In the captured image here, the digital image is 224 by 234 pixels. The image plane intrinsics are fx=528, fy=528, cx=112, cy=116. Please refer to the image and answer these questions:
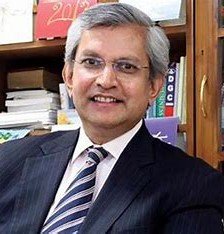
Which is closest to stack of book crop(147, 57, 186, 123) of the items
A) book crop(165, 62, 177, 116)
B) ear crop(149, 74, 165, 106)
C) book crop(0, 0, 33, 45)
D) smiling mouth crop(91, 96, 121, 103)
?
book crop(165, 62, 177, 116)

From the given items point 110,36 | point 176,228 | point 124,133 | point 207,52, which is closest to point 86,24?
point 110,36

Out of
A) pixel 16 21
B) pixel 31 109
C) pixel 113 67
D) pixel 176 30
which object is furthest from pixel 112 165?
pixel 16 21

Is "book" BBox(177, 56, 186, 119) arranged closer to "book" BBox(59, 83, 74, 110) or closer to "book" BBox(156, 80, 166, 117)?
"book" BBox(156, 80, 166, 117)

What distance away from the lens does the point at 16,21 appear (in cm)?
180

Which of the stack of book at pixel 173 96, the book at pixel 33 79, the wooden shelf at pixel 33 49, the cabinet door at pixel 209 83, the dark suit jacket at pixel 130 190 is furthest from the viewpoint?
the book at pixel 33 79

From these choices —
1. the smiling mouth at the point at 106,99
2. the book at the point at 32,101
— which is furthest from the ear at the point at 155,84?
the book at the point at 32,101

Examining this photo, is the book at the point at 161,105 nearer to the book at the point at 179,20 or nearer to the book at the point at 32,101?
the book at the point at 179,20

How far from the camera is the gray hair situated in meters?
1.28

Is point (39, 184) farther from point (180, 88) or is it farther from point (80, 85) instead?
point (180, 88)

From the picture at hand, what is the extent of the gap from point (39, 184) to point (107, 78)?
1.02 feet

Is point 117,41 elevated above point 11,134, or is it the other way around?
point 117,41

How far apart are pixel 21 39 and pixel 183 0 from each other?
1.85 ft

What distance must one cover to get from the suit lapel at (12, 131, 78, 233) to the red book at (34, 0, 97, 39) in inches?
18.5

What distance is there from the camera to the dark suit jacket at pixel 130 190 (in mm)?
1152
